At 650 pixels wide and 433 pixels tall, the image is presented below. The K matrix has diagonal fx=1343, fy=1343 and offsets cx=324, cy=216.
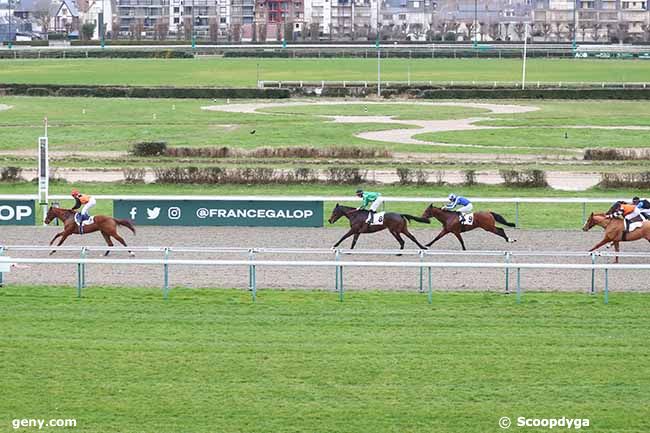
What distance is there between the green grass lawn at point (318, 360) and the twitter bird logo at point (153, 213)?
6.05m

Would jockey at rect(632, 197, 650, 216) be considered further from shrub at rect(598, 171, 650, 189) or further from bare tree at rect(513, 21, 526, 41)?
bare tree at rect(513, 21, 526, 41)

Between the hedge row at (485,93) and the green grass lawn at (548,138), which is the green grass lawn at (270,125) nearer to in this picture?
the green grass lawn at (548,138)

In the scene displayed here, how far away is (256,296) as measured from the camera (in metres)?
16.3

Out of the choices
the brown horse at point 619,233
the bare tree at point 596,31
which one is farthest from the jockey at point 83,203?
the bare tree at point 596,31

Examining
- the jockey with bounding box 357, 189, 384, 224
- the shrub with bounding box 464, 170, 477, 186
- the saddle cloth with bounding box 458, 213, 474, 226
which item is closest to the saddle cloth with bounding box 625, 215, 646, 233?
the saddle cloth with bounding box 458, 213, 474, 226

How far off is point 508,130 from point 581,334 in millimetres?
28734

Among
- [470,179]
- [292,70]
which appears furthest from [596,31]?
[470,179]

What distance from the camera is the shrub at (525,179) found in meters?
27.5

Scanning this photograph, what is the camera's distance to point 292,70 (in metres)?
80.4

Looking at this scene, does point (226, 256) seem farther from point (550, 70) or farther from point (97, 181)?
point (550, 70)

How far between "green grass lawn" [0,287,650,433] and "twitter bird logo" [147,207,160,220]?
605cm

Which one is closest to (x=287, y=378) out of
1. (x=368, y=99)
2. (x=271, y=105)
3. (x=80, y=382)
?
(x=80, y=382)

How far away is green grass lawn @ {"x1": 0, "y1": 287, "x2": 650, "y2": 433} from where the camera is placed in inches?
452

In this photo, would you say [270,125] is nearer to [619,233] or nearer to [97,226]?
[97,226]
